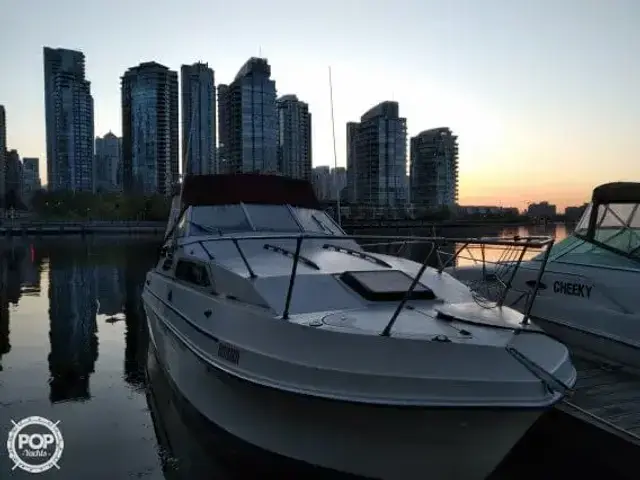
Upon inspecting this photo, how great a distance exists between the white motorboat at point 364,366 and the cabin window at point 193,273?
99mm

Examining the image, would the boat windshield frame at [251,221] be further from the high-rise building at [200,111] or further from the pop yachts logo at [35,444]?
the high-rise building at [200,111]

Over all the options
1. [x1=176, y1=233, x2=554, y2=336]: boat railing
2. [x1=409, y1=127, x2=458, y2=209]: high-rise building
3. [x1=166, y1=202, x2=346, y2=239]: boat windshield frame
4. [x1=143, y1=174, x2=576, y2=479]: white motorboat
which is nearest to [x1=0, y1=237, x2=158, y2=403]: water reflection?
[x1=166, y1=202, x2=346, y2=239]: boat windshield frame

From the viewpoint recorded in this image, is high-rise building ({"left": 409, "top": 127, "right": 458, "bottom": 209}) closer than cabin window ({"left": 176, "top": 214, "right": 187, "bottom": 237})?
No

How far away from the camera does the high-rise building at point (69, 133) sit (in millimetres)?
141375

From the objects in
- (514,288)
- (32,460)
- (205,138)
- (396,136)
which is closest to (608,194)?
(514,288)

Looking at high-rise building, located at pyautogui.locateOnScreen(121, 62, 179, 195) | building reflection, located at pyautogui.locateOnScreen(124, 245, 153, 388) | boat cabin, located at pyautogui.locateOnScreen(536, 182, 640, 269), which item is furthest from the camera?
high-rise building, located at pyautogui.locateOnScreen(121, 62, 179, 195)

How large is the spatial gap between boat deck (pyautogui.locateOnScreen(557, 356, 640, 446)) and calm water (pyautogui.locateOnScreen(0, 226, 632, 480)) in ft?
2.18

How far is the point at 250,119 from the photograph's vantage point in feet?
89.4

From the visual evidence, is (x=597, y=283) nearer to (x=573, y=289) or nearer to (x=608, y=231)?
(x=573, y=289)

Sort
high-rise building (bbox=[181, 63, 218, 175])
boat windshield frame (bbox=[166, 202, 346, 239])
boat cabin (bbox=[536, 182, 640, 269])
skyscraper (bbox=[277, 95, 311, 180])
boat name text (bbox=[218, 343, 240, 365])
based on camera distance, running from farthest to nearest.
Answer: skyscraper (bbox=[277, 95, 311, 180]) → high-rise building (bbox=[181, 63, 218, 175]) → boat windshield frame (bbox=[166, 202, 346, 239]) → boat cabin (bbox=[536, 182, 640, 269]) → boat name text (bbox=[218, 343, 240, 365])

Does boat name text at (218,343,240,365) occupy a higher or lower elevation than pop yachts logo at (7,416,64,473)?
higher

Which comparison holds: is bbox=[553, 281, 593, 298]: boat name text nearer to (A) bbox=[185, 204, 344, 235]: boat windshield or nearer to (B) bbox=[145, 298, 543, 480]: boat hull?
(A) bbox=[185, 204, 344, 235]: boat windshield

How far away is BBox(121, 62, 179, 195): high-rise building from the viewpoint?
4947 centimetres

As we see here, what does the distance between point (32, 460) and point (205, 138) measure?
70.8 feet
